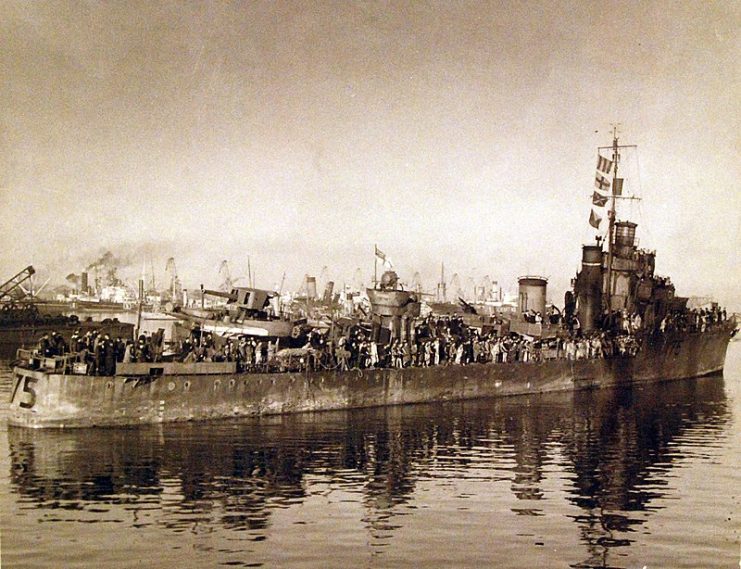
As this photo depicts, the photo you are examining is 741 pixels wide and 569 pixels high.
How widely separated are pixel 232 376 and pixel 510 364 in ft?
54.6

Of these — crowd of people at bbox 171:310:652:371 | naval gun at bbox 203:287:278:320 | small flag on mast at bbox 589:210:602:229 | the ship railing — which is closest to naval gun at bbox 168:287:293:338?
naval gun at bbox 203:287:278:320

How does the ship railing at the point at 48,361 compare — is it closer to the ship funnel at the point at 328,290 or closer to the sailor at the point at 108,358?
the sailor at the point at 108,358

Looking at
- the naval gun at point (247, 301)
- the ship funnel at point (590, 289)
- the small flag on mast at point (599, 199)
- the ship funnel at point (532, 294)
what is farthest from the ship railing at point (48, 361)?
the small flag on mast at point (599, 199)

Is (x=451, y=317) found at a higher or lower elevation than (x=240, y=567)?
higher

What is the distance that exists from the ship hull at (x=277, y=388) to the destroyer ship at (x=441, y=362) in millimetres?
45

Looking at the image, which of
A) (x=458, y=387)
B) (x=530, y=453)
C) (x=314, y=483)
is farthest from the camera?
(x=458, y=387)

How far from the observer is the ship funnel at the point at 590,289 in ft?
162

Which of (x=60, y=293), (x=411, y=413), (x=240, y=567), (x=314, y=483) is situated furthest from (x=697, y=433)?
(x=60, y=293)

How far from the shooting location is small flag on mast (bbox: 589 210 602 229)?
48875mm

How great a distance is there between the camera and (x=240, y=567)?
14.2 meters

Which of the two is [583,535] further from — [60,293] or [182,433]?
[60,293]

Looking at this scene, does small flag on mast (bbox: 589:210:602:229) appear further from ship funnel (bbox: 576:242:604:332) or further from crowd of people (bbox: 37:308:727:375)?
crowd of people (bbox: 37:308:727:375)

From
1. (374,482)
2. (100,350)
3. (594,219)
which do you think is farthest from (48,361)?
(594,219)

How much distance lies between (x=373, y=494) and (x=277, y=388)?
501 inches
